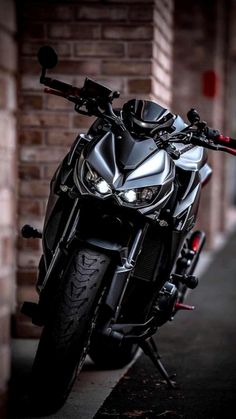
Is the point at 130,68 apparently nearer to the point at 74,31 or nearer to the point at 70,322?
the point at 74,31

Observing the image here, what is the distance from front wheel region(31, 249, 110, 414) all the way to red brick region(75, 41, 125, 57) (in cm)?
193

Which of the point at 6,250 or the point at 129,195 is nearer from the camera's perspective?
the point at 6,250

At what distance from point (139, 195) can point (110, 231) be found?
0.19 meters

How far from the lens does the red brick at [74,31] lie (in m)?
4.84

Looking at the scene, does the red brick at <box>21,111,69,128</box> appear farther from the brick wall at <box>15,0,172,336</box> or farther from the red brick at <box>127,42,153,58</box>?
the red brick at <box>127,42,153,58</box>

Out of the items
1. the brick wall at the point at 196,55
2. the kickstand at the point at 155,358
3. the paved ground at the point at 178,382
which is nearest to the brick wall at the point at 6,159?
the paved ground at the point at 178,382

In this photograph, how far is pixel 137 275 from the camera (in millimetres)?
3514

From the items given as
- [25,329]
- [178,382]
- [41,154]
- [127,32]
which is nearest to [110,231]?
[178,382]

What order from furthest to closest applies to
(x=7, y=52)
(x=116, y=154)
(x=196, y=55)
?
(x=196, y=55) → (x=116, y=154) → (x=7, y=52)

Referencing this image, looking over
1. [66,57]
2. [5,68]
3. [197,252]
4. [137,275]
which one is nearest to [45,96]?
[66,57]

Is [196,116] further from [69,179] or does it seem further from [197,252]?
[197,252]

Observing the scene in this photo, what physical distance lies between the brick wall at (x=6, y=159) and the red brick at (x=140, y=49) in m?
2.33

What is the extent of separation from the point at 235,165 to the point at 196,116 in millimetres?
16029

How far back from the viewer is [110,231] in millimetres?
3309
